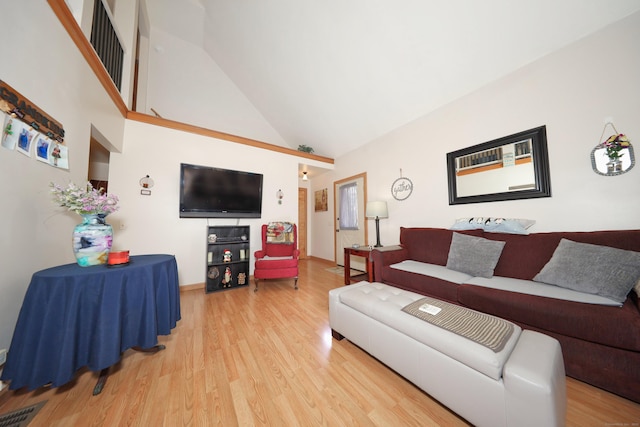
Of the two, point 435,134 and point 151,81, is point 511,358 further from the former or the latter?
point 151,81

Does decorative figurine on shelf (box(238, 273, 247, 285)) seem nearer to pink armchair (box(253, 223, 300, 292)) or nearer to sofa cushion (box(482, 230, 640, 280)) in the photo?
pink armchair (box(253, 223, 300, 292))

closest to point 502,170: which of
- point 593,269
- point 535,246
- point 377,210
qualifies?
point 535,246

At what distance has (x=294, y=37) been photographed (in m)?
2.73

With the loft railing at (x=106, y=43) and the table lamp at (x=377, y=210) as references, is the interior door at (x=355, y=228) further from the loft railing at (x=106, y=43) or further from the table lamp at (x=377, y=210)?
the loft railing at (x=106, y=43)

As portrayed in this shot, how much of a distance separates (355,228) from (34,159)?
150 inches

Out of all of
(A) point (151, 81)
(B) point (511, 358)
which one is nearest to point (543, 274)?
(B) point (511, 358)

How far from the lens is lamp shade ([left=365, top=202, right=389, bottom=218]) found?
3049 millimetres

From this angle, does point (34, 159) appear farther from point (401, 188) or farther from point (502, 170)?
point (502, 170)

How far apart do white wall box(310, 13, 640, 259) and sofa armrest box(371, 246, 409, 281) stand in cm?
76

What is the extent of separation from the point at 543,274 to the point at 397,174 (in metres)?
2.07

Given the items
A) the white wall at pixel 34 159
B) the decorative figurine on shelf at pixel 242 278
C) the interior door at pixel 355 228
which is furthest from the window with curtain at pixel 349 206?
the white wall at pixel 34 159

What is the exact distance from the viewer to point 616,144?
1.53m

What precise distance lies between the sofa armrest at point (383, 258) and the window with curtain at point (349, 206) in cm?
153

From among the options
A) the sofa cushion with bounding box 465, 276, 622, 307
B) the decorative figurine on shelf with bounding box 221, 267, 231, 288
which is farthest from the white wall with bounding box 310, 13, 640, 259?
the decorative figurine on shelf with bounding box 221, 267, 231, 288
